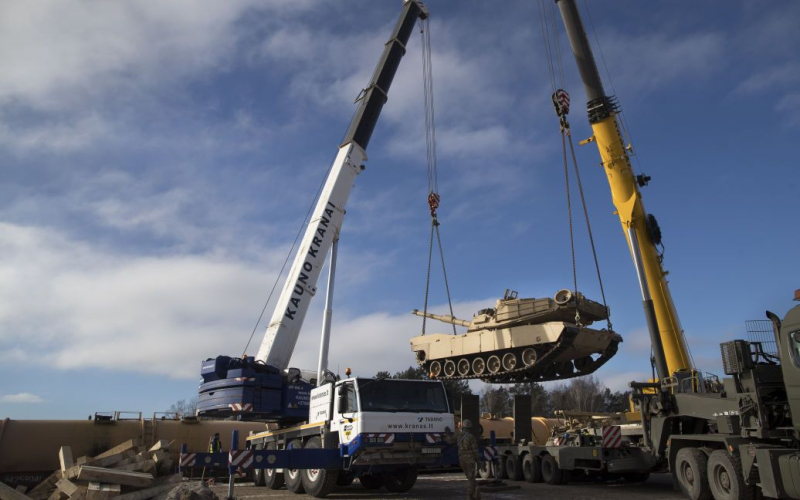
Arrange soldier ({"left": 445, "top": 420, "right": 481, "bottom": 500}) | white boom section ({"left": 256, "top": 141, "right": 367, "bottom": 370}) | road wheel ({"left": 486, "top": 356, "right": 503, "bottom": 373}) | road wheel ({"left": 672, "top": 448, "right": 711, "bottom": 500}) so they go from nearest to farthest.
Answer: soldier ({"left": 445, "top": 420, "right": 481, "bottom": 500})
road wheel ({"left": 672, "top": 448, "right": 711, "bottom": 500})
white boom section ({"left": 256, "top": 141, "right": 367, "bottom": 370})
road wheel ({"left": 486, "top": 356, "right": 503, "bottom": 373})

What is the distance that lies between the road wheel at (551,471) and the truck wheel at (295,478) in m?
4.97

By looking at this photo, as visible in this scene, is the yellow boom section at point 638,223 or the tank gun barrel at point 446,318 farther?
the tank gun barrel at point 446,318

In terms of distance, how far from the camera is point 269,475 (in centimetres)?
1102

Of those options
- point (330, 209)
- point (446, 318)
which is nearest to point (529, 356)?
point (446, 318)

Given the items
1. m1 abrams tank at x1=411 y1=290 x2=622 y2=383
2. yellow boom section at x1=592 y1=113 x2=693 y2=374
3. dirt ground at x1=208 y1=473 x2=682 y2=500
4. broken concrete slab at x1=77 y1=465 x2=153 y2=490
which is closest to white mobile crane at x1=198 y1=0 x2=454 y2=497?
dirt ground at x1=208 y1=473 x2=682 y2=500

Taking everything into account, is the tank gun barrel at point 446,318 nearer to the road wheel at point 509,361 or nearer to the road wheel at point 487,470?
the road wheel at point 509,361

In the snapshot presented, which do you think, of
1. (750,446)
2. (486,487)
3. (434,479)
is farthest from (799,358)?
(434,479)

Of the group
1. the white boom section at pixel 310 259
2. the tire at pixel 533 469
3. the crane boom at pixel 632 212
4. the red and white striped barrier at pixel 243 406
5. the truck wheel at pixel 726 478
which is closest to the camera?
the truck wheel at pixel 726 478

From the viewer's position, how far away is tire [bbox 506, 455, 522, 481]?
12.4m

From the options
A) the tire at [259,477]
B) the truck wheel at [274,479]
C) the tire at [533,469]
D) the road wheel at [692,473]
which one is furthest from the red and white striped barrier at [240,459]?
the tire at [533,469]

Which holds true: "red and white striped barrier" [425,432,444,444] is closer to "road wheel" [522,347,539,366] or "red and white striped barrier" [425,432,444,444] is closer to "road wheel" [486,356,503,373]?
"road wheel" [522,347,539,366]

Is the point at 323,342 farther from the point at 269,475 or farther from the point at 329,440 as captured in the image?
the point at 329,440

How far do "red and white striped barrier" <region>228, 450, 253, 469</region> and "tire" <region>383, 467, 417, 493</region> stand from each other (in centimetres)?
272

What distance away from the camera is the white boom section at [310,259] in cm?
1237
